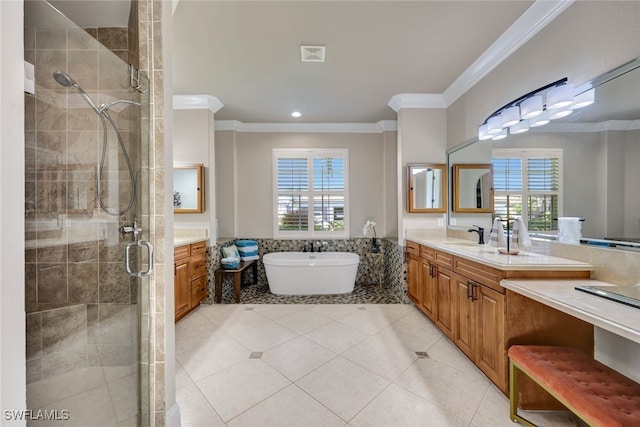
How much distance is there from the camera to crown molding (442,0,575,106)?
1873 millimetres

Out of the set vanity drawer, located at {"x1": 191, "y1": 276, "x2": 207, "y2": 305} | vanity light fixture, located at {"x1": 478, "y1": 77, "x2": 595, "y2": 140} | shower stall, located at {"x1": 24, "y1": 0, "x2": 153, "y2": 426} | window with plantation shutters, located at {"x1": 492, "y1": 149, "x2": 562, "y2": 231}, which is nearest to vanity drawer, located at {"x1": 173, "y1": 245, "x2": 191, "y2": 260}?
vanity drawer, located at {"x1": 191, "y1": 276, "x2": 207, "y2": 305}

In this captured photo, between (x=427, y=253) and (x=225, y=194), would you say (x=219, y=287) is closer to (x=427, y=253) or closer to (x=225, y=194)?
(x=225, y=194)

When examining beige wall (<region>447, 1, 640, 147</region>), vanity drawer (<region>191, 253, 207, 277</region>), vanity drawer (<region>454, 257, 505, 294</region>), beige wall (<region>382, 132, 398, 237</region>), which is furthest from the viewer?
beige wall (<region>382, 132, 398, 237</region>)

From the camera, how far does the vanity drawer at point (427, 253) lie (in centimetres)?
274

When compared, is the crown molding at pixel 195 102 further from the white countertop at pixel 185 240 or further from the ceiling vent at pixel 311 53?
the white countertop at pixel 185 240

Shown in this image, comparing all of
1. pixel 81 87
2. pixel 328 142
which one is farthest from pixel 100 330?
pixel 328 142

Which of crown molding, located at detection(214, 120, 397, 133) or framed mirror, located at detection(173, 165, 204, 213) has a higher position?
crown molding, located at detection(214, 120, 397, 133)

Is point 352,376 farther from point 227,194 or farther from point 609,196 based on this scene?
point 227,194

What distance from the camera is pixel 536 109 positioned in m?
1.98

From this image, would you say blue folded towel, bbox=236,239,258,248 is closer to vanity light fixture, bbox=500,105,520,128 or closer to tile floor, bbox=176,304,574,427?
tile floor, bbox=176,304,574,427

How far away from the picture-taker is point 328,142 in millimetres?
4637

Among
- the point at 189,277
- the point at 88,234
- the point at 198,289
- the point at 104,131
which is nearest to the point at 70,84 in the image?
the point at 104,131

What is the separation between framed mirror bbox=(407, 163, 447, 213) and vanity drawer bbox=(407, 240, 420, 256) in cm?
46

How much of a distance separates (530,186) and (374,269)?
108 inches
